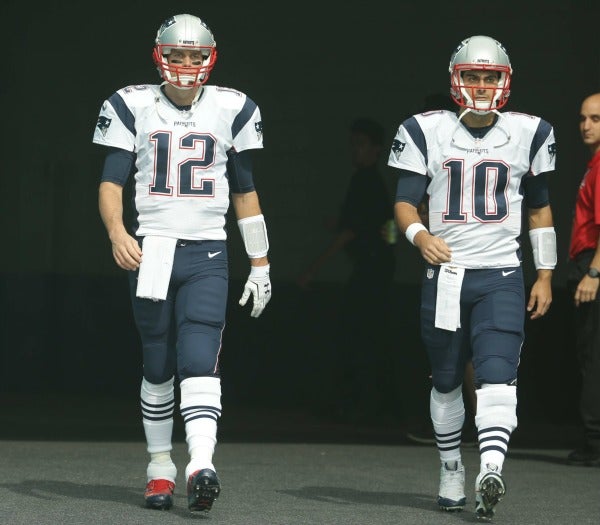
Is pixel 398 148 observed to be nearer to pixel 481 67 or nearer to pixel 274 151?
pixel 481 67

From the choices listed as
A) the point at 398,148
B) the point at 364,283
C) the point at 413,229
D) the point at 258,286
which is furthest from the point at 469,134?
the point at 364,283

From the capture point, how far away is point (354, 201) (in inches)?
384

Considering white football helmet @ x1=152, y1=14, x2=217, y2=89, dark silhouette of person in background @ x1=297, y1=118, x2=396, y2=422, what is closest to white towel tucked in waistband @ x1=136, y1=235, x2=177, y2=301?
white football helmet @ x1=152, y1=14, x2=217, y2=89

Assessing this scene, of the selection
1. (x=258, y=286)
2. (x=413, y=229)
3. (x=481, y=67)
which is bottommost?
(x=258, y=286)

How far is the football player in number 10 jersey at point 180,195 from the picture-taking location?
20.9ft

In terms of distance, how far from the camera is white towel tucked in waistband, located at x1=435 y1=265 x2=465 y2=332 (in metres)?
6.47

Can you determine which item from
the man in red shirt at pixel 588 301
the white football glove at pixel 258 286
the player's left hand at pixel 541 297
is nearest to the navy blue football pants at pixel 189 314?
the white football glove at pixel 258 286

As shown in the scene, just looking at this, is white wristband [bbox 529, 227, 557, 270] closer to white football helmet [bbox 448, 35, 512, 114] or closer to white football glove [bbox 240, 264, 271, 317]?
white football helmet [bbox 448, 35, 512, 114]

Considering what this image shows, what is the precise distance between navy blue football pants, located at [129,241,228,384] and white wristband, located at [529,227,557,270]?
1223mm

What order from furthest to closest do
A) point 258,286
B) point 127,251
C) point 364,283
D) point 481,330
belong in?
1. point 364,283
2. point 258,286
3. point 481,330
4. point 127,251

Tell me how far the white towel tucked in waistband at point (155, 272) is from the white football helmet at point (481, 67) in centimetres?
127

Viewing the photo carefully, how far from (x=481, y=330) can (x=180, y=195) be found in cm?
123

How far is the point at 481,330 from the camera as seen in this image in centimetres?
646

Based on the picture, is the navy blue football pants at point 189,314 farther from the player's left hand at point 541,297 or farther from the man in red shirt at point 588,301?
the man in red shirt at point 588,301
